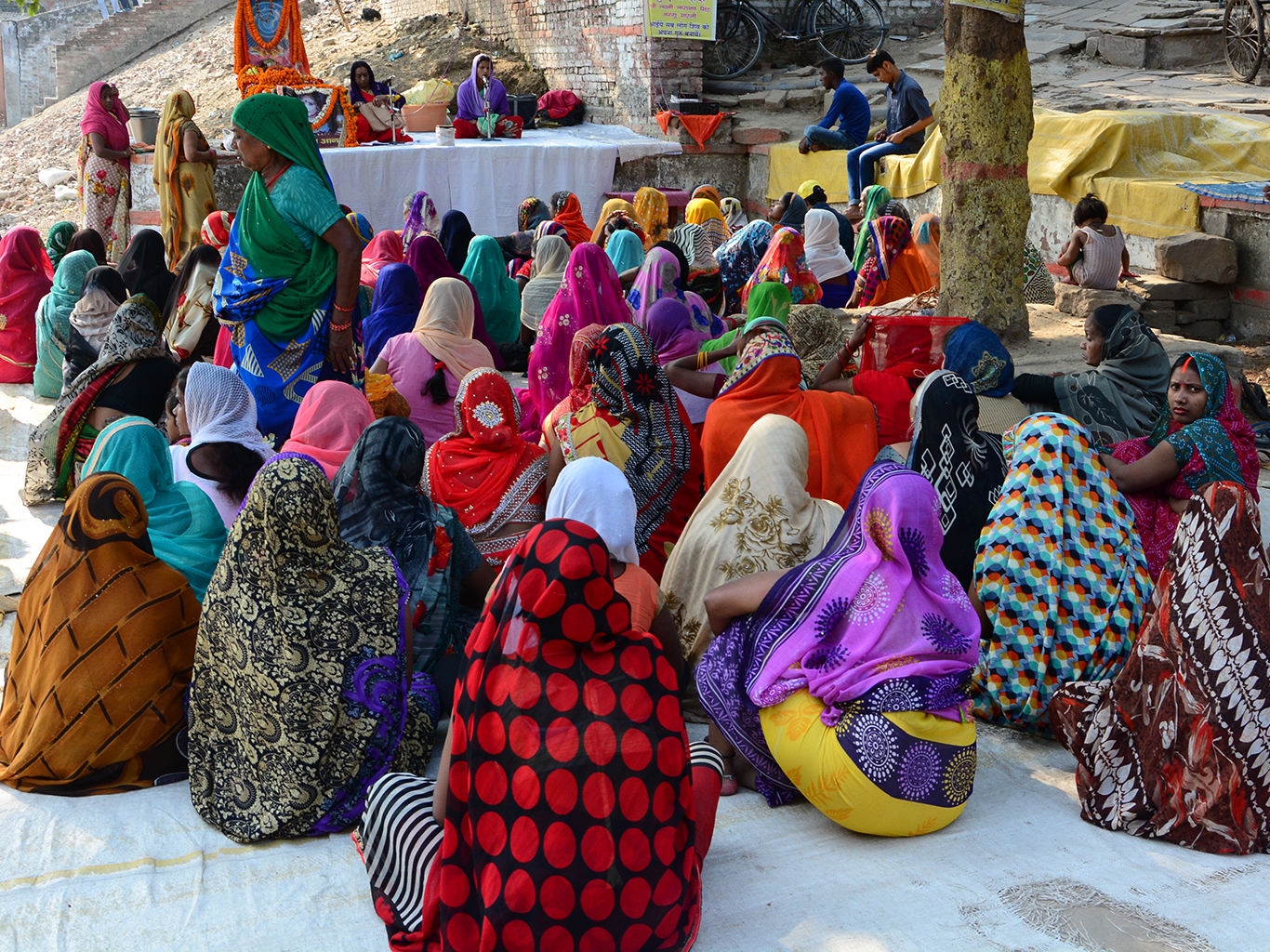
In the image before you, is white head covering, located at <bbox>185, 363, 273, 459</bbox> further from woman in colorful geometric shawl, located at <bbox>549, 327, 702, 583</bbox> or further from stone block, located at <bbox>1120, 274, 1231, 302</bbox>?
stone block, located at <bbox>1120, 274, 1231, 302</bbox>

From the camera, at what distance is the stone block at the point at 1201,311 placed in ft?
21.4

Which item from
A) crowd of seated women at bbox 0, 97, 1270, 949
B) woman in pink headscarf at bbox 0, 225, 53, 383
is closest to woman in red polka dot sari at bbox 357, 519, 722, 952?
crowd of seated women at bbox 0, 97, 1270, 949

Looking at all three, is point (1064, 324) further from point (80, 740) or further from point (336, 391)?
point (80, 740)

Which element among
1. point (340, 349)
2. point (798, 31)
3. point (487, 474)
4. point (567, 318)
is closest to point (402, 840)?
point (487, 474)

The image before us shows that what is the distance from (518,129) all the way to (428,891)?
32.8ft

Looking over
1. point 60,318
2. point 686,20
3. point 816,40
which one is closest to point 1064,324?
point 60,318

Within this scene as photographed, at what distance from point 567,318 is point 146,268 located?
257 cm

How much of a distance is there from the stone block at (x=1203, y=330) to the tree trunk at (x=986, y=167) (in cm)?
186

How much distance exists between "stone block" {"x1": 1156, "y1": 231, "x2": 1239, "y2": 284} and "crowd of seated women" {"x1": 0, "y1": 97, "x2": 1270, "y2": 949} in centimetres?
320

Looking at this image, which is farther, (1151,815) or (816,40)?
(816,40)

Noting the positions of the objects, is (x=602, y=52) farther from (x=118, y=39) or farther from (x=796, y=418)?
(x=118, y=39)

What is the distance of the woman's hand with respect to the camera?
4012mm

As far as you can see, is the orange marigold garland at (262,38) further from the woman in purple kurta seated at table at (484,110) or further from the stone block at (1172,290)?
the stone block at (1172,290)

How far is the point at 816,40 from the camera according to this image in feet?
39.5
